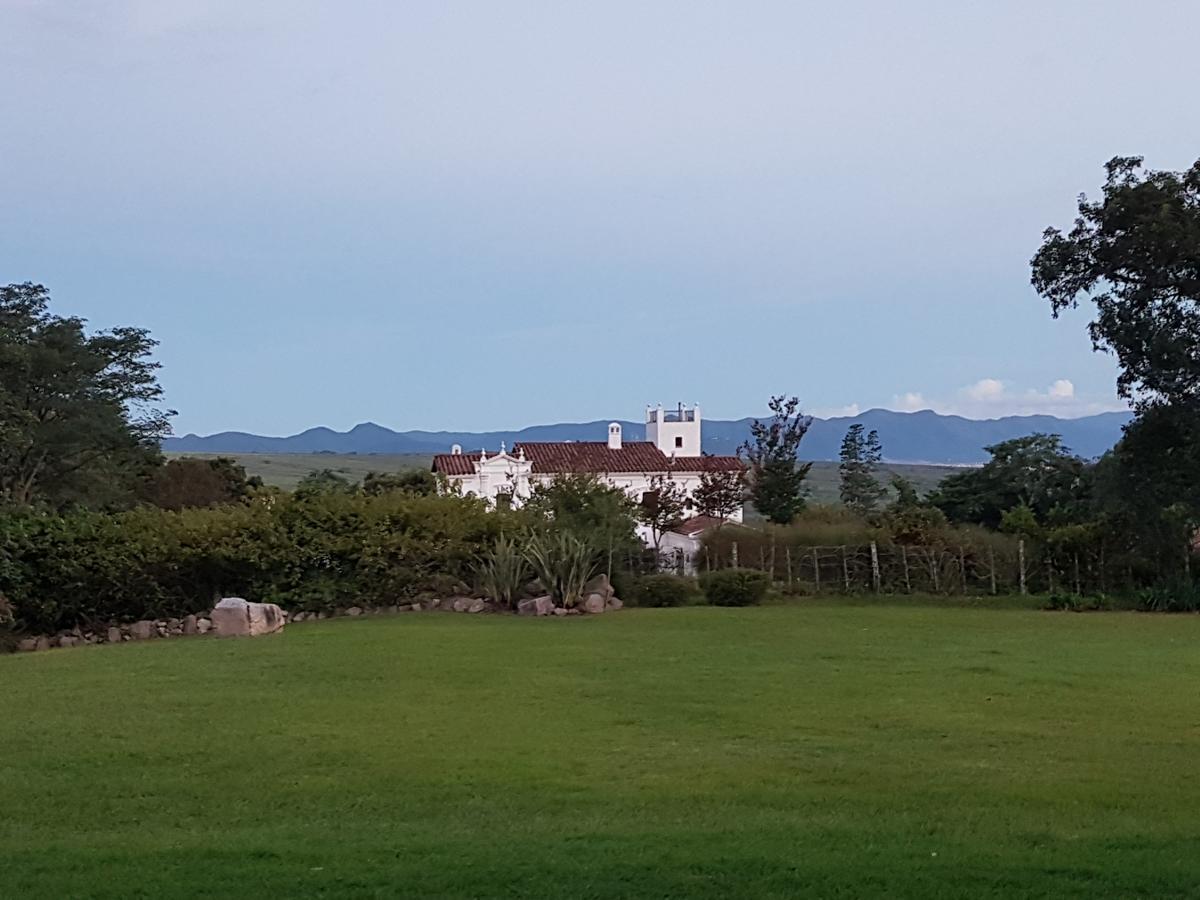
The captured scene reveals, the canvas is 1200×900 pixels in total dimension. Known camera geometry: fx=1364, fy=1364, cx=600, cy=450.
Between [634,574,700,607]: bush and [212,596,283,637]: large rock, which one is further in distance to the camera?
[634,574,700,607]: bush

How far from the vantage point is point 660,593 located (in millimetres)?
25969

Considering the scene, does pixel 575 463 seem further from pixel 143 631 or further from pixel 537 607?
pixel 143 631

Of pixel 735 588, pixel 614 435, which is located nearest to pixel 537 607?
pixel 735 588

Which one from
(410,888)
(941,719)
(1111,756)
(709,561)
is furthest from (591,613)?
(410,888)

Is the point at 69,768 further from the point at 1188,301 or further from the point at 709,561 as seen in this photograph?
the point at 709,561

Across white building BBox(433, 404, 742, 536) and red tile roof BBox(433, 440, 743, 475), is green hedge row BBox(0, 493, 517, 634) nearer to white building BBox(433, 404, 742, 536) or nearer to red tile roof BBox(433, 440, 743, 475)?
white building BBox(433, 404, 742, 536)

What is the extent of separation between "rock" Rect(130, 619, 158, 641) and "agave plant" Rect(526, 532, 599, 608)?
647 centimetres

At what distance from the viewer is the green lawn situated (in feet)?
19.1

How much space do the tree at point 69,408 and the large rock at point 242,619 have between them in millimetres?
16431

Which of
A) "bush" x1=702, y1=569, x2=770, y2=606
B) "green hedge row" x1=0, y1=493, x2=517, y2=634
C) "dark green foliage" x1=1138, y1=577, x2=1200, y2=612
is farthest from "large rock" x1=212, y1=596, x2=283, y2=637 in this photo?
"dark green foliage" x1=1138, y1=577, x2=1200, y2=612

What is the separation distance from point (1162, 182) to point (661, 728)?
35.9 feet

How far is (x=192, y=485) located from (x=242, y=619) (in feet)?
86.5

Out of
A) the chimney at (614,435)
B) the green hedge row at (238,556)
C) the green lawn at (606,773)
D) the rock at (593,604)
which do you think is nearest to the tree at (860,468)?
the chimney at (614,435)

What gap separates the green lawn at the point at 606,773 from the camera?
19.1 ft
